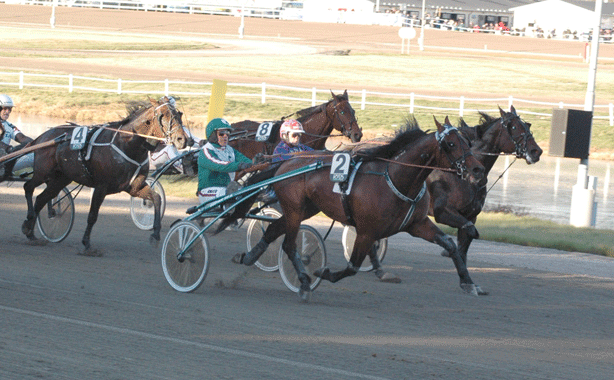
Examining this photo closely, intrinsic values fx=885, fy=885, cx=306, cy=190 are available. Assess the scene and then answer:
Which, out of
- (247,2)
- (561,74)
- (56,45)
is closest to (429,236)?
(561,74)

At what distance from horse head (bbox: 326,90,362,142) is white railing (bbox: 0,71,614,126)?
59.6ft

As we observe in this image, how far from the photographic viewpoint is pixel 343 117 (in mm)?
11023

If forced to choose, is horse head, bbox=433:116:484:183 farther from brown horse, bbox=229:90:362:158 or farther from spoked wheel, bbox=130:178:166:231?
spoked wheel, bbox=130:178:166:231

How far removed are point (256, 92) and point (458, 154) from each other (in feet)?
89.5

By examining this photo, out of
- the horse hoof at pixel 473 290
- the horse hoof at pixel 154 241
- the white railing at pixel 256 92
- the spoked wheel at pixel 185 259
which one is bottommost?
the horse hoof at pixel 154 241

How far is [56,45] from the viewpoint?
162 feet

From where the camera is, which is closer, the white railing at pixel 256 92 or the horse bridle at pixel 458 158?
the horse bridle at pixel 458 158

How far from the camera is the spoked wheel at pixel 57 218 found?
10.5m

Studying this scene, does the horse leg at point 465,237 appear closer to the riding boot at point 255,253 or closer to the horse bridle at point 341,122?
the riding boot at point 255,253

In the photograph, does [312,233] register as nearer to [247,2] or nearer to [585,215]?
[585,215]

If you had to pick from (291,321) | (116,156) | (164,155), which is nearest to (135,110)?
(116,156)

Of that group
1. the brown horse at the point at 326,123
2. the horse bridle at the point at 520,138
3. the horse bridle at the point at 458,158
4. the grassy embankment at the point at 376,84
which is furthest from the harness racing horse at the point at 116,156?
the grassy embankment at the point at 376,84

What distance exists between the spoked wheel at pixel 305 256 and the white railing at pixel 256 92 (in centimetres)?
2124

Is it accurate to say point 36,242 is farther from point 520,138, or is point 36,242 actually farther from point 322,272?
point 520,138
